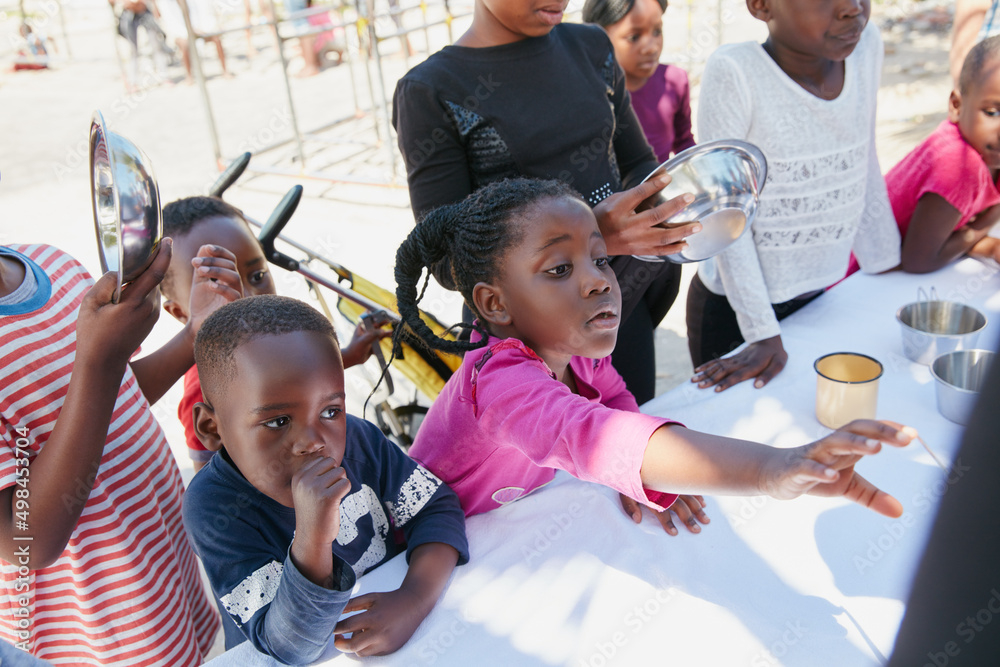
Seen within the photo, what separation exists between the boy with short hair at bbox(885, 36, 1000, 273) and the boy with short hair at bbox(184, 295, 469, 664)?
1611 millimetres

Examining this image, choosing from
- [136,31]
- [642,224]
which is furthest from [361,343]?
[136,31]

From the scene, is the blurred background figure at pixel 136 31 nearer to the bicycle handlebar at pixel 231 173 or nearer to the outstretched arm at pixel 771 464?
the bicycle handlebar at pixel 231 173

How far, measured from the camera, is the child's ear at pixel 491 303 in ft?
4.02

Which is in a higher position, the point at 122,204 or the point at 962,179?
the point at 122,204

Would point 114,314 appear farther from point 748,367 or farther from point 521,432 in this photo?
point 748,367

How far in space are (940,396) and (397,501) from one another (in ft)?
3.51

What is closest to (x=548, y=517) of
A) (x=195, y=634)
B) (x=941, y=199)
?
(x=195, y=634)

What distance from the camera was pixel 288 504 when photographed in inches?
40.0

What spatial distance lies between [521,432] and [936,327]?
1.18m

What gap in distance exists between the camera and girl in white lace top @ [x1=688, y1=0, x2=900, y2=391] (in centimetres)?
155

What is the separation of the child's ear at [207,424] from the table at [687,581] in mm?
316

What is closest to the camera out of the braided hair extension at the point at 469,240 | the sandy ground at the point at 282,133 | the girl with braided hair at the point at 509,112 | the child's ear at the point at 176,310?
the braided hair extension at the point at 469,240

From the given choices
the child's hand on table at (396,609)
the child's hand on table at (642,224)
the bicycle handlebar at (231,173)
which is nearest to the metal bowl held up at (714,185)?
the child's hand on table at (642,224)

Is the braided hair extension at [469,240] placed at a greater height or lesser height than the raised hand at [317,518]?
greater
